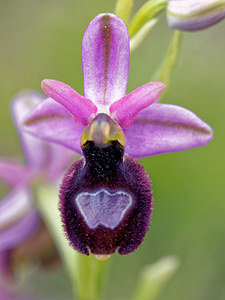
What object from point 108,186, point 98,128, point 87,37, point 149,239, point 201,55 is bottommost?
point 149,239

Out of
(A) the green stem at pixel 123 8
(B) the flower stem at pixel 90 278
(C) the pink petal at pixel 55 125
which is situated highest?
(A) the green stem at pixel 123 8

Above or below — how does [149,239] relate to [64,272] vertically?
above

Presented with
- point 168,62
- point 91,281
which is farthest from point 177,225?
point 168,62

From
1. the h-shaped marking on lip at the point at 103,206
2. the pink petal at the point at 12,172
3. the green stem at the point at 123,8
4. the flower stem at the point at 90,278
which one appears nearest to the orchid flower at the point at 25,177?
the pink petal at the point at 12,172

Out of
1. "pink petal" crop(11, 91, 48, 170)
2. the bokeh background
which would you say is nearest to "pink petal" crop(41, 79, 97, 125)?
"pink petal" crop(11, 91, 48, 170)

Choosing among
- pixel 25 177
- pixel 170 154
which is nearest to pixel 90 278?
pixel 25 177

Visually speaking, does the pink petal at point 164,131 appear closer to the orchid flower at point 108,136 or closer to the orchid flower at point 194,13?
the orchid flower at point 108,136

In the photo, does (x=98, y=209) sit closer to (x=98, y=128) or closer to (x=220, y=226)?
(x=98, y=128)

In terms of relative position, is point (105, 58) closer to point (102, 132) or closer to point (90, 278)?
point (102, 132)
